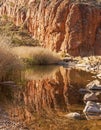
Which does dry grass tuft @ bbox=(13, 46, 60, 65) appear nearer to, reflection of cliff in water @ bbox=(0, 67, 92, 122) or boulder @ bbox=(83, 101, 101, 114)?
reflection of cliff in water @ bbox=(0, 67, 92, 122)

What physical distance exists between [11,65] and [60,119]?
10799 millimetres

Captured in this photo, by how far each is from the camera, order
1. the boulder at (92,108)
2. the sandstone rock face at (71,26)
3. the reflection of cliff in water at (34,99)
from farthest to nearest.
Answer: the sandstone rock face at (71,26)
the reflection of cliff in water at (34,99)
the boulder at (92,108)

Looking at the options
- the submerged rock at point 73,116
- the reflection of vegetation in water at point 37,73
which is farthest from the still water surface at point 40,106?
the reflection of vegetation in water at point 37,73

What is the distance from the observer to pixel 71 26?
8400cm

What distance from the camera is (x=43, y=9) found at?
9194 cm

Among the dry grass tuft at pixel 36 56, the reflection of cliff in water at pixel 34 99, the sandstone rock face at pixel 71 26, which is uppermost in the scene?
the sandstone rock face at pixel 71 26

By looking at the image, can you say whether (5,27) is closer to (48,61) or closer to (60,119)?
(48,61)

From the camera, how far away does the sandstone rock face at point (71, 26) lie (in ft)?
274

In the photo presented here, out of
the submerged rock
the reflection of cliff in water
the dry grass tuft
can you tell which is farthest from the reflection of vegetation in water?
the submerged rock

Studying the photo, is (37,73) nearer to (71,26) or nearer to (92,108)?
(92,108)

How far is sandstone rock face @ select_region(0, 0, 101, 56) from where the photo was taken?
274 ft

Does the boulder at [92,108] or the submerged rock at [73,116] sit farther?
the boulder at [92,108]

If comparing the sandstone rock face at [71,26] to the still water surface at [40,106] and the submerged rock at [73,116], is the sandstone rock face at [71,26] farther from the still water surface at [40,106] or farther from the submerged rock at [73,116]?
the submerged rock at [73,116]

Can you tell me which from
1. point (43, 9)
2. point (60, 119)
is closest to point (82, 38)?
point (43, 9)
